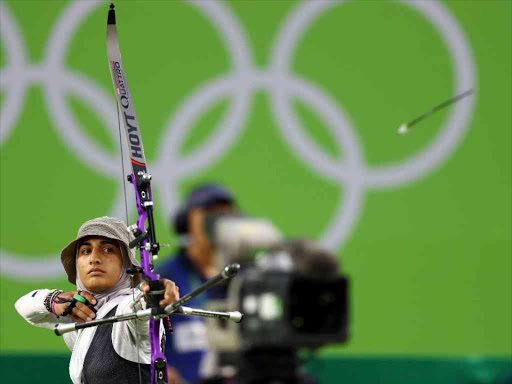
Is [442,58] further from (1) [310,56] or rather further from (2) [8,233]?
(2) [8,233]

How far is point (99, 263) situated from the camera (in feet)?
8.64

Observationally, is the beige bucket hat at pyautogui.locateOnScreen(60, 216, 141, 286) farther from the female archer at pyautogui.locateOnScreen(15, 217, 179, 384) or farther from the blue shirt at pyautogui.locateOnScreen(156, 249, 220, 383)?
the blue shirt at pyautogui.locateOnScreen(156, 249, 220, 383)

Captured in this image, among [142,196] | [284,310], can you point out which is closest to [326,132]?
[284,310]

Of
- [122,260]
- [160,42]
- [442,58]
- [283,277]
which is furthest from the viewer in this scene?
[442,58]

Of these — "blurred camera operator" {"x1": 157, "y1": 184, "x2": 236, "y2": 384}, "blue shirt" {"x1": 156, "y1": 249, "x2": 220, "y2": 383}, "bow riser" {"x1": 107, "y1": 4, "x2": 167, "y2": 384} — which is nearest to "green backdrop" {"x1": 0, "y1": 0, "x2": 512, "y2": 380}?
"blurred camera operator" {"x1": 157, "y1": 184, "x2": 236, "y2": 384}

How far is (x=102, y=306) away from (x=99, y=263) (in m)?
0.12

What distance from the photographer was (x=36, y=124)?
5348mm

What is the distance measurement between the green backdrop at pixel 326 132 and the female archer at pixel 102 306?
2.53 m

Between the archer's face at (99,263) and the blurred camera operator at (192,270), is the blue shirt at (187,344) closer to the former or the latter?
the blurred camera operator at (192,270)

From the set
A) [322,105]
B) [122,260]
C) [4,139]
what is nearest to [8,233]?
[4,139]

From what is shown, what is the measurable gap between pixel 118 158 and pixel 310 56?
132cm

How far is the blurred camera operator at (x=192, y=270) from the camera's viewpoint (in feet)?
14.8

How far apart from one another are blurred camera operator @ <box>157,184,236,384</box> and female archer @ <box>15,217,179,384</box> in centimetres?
141

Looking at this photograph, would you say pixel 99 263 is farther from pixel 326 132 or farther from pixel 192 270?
pixel 326 132
